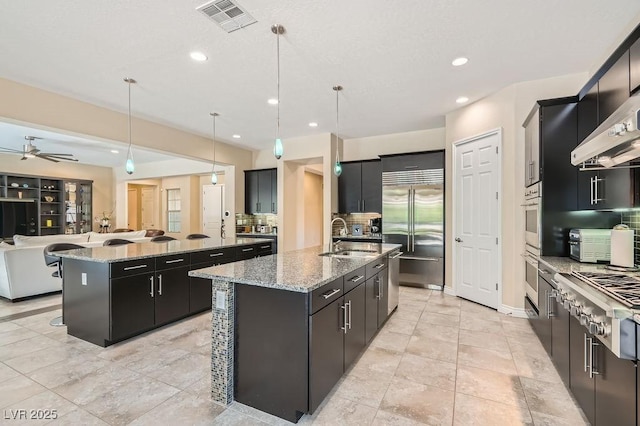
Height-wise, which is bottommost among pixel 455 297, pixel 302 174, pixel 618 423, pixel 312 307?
pixel 455 297

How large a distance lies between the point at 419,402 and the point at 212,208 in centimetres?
848

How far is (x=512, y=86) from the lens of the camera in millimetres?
A: 3822

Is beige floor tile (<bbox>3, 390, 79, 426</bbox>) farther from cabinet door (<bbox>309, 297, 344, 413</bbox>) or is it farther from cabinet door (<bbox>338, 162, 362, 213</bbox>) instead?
cabinet door (<bbox>338, 162, 362, 213</bbox>)

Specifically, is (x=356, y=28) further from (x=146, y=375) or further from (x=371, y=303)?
(x=146, y=375)

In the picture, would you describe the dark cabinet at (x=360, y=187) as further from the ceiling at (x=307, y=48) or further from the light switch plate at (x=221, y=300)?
the light switch plate at (x=221, y=300)

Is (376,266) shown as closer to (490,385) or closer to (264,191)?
(490,385)

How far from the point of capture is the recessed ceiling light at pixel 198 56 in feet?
10.0

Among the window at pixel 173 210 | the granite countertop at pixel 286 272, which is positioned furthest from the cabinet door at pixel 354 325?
the window at pixel 173 210

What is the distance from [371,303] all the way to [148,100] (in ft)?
13.8

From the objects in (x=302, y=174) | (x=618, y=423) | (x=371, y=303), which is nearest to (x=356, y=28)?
(x=371, y=303)

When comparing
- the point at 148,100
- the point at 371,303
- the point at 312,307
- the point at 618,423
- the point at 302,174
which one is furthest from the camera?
the point at 302,174

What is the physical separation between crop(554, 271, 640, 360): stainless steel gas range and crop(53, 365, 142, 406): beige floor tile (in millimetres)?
3117

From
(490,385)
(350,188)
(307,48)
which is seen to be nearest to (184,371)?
(490,385)

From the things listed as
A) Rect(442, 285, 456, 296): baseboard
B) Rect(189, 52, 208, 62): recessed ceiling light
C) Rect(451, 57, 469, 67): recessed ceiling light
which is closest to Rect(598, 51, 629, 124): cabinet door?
Rect(451, 57, 469, 67): recessed ceiling light
